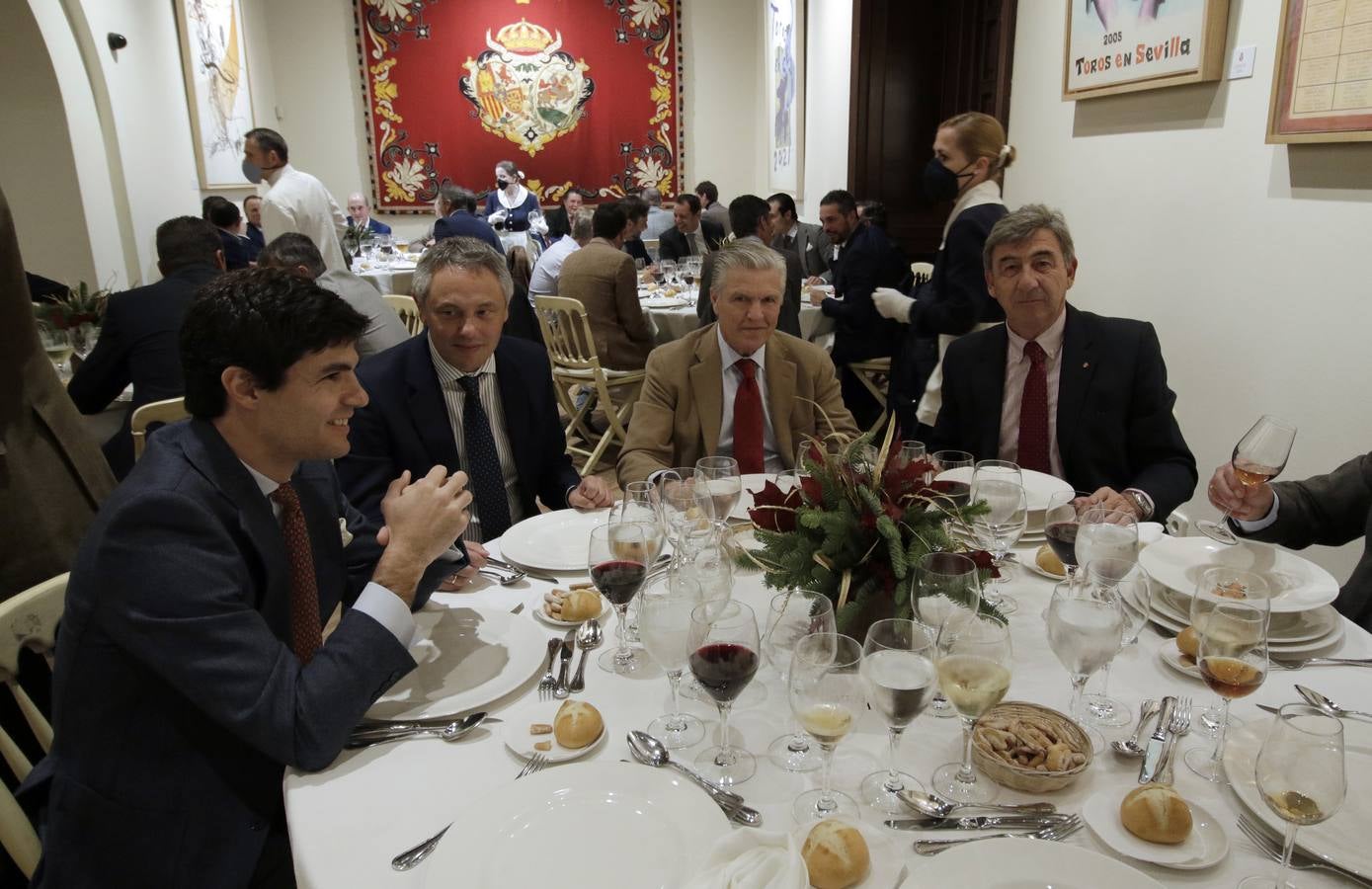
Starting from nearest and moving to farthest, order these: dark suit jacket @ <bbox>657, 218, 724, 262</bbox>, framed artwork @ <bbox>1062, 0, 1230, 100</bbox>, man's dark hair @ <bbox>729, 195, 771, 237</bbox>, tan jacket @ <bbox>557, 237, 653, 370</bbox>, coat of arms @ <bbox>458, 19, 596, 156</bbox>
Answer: framed artwork @ <bbox>1062, 0, 1230, 100</bbox>, tan jacket @ <bbox>557, 237, 653, 370</bbox>, man's dark hair @ <bbox>729, 195, 771, 237</bbox>, dark suit jacket @ <bbox>657, 218, 724, 262</bbox>, coat of arms @ <bbox>458, 19, 596, 156</bbox>

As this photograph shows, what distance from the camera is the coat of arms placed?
9.88 meters

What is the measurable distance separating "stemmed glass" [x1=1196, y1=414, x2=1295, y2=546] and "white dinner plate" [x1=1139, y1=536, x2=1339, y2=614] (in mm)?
46

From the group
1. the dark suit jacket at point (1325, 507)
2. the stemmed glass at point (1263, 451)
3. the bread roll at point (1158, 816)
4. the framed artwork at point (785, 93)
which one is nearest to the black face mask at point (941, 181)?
the dark suit jacket at point (1325, 507)

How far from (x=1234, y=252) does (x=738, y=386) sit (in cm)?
176

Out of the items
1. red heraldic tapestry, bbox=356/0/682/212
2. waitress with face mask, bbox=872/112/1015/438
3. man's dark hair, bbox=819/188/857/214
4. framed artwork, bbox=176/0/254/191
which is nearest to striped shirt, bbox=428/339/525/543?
waitress with face mask, bbox=872/112/1015/438

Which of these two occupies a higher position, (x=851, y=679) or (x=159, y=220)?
(x=159, y=220)

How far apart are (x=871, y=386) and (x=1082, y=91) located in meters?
1.83

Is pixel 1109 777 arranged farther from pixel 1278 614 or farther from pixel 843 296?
pixel 843 296

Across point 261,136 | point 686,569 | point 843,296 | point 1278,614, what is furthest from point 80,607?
point 261,136

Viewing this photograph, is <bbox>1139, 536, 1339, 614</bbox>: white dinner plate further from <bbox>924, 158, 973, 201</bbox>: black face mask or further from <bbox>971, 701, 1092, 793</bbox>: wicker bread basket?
<bbox>924, 158, 973, 201</bbox>: black face mask

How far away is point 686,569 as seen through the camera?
1365 millimetres

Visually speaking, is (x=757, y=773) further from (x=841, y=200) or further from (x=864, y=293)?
(x=841, y=200)

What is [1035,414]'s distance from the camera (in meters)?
2.36

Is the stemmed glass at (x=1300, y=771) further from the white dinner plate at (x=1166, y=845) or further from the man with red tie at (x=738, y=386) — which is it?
the man with red tie at (x=738, y=386)
